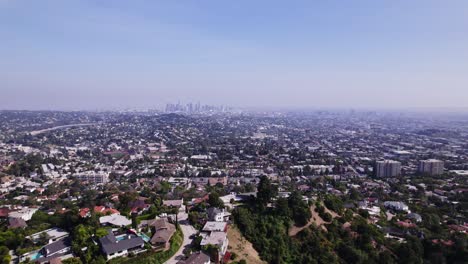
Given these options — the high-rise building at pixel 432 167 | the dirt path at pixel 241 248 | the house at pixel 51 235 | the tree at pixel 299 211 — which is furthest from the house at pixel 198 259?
the high-rise building at pixel 432 167

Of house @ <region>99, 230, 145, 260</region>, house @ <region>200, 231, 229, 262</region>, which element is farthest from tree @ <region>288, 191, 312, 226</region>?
house @ <region>99, 230, 145, 260</region>

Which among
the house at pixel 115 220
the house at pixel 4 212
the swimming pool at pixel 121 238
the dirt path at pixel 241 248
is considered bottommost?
the house at pixel 4 212

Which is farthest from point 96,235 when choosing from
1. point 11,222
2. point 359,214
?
point 359,214

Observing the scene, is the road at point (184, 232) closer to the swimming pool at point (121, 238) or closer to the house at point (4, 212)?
the swimming pool at point (121, 238)

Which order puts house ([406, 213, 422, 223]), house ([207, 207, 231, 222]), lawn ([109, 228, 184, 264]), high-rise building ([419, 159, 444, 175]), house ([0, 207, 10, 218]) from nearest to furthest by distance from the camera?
lawn ([109, 228, 184, 264]), house ([207, 207, 231, 222]), house ([0, 207, 10, 218]), house ([406, 213, 422, 223]), high-rise building ([419, 159, 444, 175])

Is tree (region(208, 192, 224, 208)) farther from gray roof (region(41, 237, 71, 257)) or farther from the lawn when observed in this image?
gray roof (region(41, 237, 71, 257))

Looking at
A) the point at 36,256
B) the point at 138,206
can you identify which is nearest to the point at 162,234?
the point at 36,256

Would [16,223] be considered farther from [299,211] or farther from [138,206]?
[299,211]
